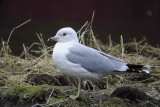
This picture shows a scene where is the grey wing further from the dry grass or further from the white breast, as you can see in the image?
the dry grass

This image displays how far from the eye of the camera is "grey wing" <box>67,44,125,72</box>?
227cm

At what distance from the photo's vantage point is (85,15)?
5.43m

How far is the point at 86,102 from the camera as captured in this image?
2260 mm

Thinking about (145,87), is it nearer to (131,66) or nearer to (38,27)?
(131,66)

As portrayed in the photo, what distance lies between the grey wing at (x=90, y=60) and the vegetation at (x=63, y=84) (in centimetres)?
18

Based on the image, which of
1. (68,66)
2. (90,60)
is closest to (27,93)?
(68,66)

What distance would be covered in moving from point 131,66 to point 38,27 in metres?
3.47

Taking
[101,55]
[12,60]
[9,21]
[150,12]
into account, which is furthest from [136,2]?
[101,55]

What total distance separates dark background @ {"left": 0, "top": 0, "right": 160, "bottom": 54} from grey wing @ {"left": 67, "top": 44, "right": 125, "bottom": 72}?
2807 mm

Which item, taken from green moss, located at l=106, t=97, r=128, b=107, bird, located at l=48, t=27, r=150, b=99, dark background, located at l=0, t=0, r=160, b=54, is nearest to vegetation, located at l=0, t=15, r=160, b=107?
green moss, located at l=106, t=97, r=128, b=107

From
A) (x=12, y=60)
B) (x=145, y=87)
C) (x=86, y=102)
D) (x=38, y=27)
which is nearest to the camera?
(x=86, y=102)

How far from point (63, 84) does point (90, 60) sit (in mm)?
655

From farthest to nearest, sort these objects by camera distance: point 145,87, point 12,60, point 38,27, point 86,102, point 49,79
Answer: point 38,27 → point 12,60 → point 49,79 → point 145,87 → point 86,102

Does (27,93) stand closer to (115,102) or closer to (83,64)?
(83,64)
